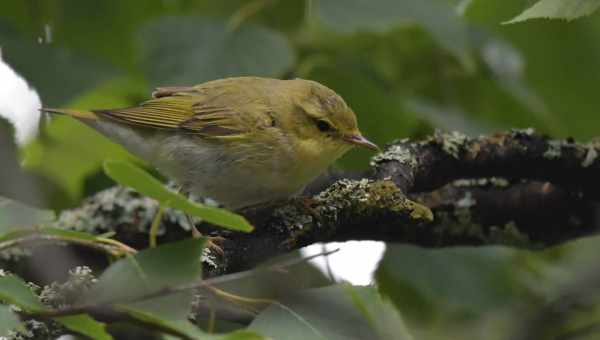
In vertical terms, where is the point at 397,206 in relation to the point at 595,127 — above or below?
below

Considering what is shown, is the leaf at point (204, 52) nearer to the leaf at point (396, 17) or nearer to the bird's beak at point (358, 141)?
the leaf at point (396, 17)

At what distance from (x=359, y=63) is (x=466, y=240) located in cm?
104

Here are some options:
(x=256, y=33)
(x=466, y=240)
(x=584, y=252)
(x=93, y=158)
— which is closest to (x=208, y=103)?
(x=256, y=33)

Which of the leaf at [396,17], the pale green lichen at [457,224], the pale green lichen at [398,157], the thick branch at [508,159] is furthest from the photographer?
the leaf at [396,17]

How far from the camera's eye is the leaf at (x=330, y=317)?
177 centimetres

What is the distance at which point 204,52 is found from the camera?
12.0 ft

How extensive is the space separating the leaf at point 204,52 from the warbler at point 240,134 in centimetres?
6

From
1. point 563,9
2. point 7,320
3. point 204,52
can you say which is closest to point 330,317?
point 7,320

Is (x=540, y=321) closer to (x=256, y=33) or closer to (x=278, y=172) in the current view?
(x=278, y=172)

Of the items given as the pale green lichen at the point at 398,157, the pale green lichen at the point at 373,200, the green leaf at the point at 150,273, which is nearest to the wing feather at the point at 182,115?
the pale green lichen at the point at 398,157

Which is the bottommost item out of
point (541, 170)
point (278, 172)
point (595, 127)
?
point (278, 172)

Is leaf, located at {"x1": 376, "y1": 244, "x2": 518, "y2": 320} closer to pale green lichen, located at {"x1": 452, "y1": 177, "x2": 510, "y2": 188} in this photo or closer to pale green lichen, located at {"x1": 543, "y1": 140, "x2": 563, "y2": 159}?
pale green lichen, located at {"x1": 452, "y1": 177, "x2": 510, "y2": 188}

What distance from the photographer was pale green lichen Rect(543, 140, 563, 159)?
298 centimetres

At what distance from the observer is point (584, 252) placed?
477 centimetres
